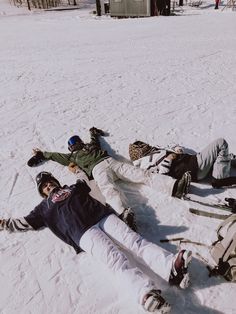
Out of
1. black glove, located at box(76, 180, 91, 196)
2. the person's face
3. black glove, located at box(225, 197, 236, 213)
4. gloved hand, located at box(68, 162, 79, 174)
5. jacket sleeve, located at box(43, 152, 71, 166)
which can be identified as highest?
black glove, located at box(76, 180, 91, 196)

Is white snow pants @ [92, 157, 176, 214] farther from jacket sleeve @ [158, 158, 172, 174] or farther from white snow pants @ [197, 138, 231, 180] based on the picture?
white snow pants @ [197, 138, 231, 180]

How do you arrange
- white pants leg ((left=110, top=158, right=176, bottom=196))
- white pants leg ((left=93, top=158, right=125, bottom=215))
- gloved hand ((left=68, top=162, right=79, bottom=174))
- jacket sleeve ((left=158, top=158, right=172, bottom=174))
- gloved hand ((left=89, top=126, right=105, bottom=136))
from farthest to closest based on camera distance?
gloved hand ((left=89, top=126, right=105, bottom=136))
gloved hand ((left=68, top=162, right=79, bottom=174))
jacket sleeve ((left=158, top=158, right=172, bottom=174))
white pants leg ((left=110, top=158, right=176, bottom=196))
white pants leg ((left=93, top=158, right=125, bottom=215))

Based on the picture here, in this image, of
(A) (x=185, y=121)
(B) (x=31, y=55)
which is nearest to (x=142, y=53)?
(B) (x=31, y=55)

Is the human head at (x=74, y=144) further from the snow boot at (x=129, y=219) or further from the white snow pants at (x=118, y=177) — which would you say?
the snow boot at (x=129, y=219)

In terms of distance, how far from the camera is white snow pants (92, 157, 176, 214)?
13.6 feet

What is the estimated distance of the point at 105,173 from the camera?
4.52 m

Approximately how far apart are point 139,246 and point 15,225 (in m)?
1.56

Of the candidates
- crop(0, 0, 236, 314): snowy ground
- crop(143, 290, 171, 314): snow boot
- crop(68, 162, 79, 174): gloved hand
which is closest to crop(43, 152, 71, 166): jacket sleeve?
crop(0, 0, 236, 314): snowy ground

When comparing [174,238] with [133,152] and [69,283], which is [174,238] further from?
[133,152]

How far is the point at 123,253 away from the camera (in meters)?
3.33

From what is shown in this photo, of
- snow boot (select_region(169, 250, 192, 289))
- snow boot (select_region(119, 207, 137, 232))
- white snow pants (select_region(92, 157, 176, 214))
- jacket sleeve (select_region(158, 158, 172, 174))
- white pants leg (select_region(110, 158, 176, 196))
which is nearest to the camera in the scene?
snow boot (select_region(169, 250, 192, 289))

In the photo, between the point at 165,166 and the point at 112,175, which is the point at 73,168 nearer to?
the point at 112,175

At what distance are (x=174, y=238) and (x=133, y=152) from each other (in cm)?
162

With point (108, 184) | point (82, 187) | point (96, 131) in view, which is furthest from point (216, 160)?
point (96, 131)
